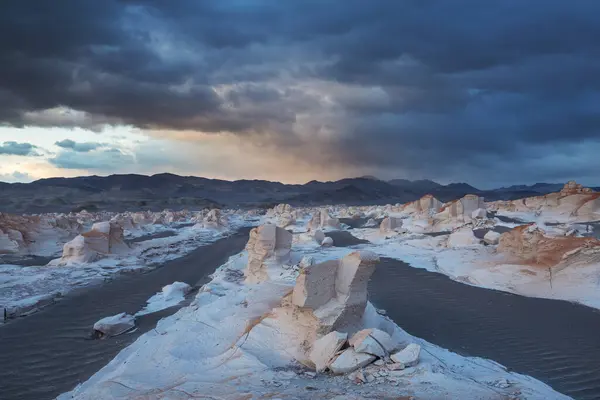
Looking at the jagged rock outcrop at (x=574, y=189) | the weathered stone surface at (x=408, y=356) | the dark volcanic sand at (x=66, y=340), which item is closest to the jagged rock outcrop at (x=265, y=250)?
the dark volcanic sand at (x=66, y=340)

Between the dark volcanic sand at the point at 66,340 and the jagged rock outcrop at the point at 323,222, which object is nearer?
the dark volcanic sand at the point at 66,340

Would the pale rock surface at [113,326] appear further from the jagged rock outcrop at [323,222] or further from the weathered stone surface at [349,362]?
the jagged rock outcrop at [323,222]

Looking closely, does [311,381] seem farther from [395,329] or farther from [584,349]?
[584,349]

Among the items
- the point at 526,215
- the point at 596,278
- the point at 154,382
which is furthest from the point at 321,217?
the point at 154,382

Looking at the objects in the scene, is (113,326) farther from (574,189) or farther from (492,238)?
(574,189)

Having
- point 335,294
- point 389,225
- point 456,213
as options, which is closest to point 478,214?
point 456,213

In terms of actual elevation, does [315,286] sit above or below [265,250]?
above
